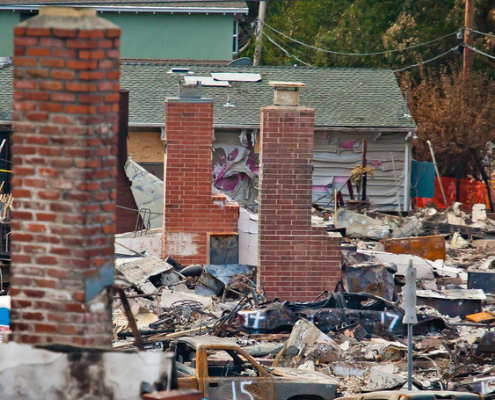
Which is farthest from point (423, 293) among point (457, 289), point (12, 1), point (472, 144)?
point (12, 1)

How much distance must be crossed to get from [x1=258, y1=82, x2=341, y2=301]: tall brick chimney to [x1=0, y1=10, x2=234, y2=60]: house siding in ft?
80.1

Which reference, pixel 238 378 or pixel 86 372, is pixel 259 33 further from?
pixel 86 372

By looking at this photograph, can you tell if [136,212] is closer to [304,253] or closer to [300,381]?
[304,253]

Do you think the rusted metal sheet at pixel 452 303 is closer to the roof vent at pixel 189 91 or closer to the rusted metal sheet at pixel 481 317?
the rusted metal sheet at pixel 481 317

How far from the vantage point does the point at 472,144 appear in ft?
97.4

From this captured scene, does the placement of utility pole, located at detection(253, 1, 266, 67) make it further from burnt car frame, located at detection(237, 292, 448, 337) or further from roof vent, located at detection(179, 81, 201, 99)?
burnt car frame, located at detection(237, 292, 448, 337)

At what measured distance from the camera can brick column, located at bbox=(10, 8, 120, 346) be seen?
5.59m

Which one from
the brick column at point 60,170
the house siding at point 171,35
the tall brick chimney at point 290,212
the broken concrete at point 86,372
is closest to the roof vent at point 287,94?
the tall brick chimney at point 290,212

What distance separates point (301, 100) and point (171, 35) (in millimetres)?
10186

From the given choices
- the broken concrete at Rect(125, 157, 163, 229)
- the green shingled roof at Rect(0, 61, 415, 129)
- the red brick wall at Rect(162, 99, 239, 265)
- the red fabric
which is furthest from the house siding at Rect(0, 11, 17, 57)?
the red brick wall at Rect(162, 99, 239, 265)

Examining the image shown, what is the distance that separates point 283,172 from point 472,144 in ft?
57.9

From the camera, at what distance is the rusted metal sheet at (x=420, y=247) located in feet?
58.1

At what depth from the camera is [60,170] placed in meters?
5.62

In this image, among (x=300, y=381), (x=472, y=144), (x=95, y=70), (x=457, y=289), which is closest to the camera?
(x=95, y=70)
